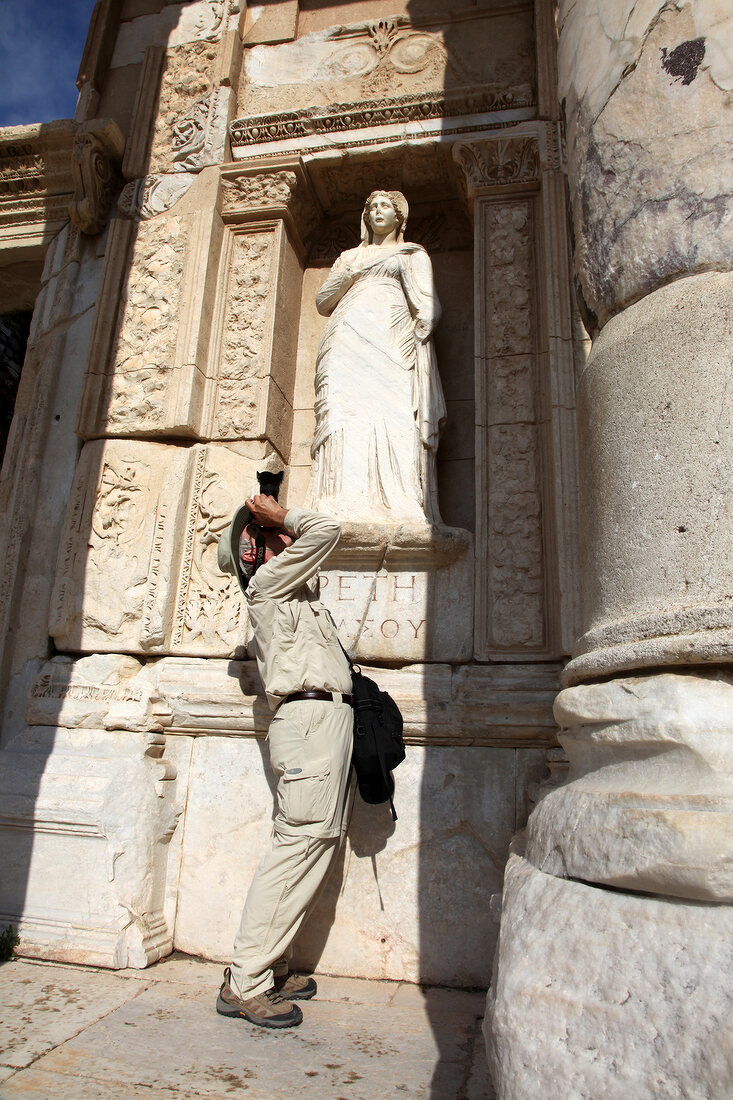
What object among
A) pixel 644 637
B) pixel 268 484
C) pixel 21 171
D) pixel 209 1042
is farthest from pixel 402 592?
pixel 21 171

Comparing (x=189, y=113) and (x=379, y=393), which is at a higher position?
(x=189, y=113)

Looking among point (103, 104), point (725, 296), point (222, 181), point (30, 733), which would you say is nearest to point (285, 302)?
point (222, 181)

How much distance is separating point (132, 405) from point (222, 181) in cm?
188

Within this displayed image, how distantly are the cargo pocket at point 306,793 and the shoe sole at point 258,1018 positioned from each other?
680 millimetres

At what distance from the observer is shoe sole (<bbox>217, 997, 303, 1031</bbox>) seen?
114 inches

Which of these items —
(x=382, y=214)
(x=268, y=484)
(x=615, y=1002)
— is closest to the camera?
(x=615, y=1002)

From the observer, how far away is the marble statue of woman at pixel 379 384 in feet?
15.1

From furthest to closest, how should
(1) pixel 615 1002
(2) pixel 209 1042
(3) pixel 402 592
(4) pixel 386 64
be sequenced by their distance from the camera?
1. (4) pixel 386 64
2. (3) pixel 402 592
3. (2) pixel 209 1042
4. (1) pixel 615 1002

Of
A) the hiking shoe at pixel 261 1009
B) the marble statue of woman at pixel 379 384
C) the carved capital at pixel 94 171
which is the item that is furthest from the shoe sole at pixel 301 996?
the carved capital at pixel 94 171

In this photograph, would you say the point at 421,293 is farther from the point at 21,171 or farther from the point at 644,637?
the point at 644,637

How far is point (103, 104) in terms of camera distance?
6.09 m

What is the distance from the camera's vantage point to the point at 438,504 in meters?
4.81

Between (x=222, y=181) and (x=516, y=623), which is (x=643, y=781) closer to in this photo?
(x=516, y=623)

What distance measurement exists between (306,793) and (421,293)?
326 cm
